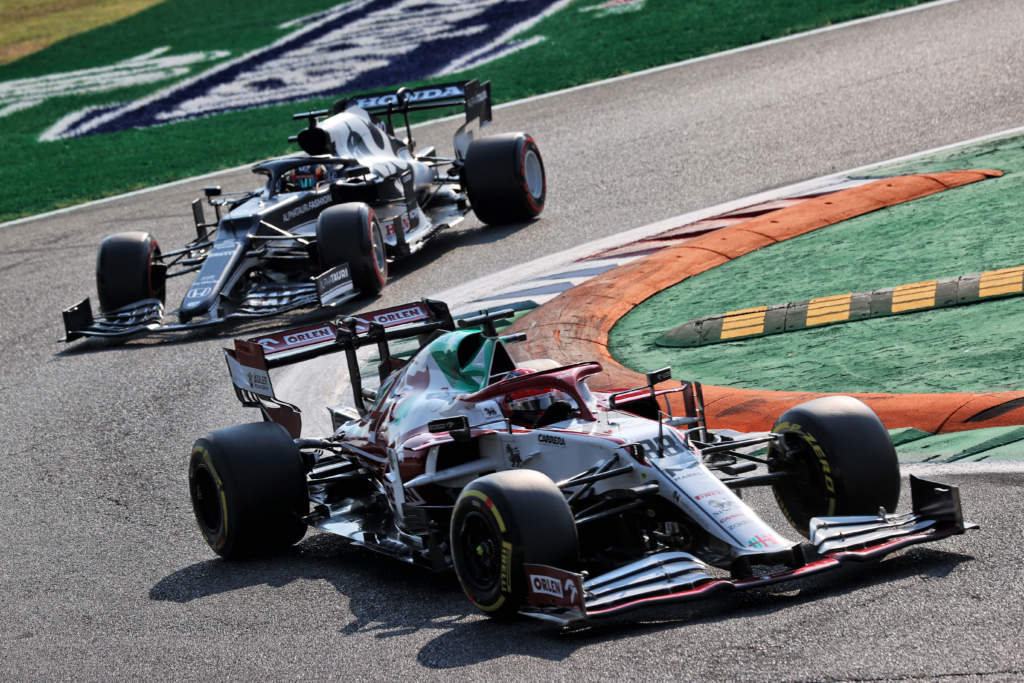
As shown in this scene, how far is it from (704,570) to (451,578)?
1.78 meters

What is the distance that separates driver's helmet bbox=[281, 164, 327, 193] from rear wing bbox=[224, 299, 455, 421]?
676 centimetres

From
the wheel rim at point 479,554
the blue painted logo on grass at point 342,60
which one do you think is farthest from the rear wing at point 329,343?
the blue painted logo on grass at point 342,60

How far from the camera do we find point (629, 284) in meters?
11.9

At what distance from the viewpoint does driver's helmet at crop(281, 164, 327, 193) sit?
50.8ft

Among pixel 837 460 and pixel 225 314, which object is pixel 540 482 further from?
pixel 225 314

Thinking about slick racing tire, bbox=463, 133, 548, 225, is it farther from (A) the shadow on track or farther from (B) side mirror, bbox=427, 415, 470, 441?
(B) side mirror, bbox=427, 415, 470, 441

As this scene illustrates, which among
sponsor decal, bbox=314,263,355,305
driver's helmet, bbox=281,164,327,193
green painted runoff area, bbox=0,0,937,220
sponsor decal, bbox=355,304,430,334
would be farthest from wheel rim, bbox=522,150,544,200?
sponsor decal, bbox=355,304,430,334

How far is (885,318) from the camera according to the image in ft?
31.7

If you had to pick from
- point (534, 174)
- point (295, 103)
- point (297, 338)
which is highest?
point (295, 103)

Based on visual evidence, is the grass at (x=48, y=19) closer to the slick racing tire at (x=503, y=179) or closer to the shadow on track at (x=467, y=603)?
the slick racing tire at (x=503, y=179)

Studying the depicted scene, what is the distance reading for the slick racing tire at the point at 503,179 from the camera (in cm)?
1636

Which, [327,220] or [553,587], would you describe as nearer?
[553,587]

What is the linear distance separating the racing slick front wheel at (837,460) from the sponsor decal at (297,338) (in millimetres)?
3132

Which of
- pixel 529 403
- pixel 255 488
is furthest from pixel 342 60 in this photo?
pixel 529 403
